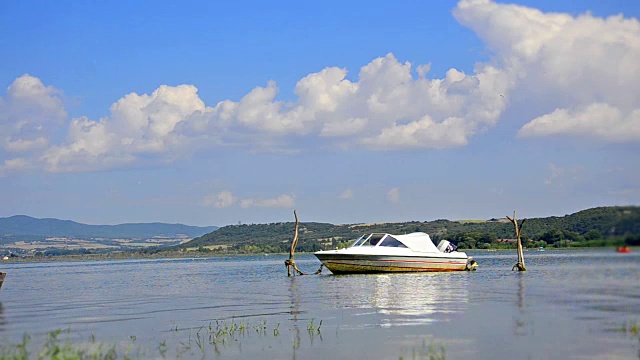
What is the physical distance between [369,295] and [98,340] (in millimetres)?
15735

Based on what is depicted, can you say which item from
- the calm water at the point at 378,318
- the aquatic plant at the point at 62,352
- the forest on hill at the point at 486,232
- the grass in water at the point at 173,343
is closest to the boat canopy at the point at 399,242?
the forest on hill at the point at 486,232

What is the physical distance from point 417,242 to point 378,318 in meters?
28.7

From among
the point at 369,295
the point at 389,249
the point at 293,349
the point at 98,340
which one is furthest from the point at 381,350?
the point at 389,249

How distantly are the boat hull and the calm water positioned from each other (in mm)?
9410

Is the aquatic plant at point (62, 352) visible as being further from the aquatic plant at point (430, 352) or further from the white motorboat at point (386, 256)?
the white motorboat at point (386, 256)

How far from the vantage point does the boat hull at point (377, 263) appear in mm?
52594

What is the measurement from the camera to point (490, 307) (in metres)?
28.4

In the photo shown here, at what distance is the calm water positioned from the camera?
18.7 m

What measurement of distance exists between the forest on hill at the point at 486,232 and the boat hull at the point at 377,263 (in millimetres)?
9486

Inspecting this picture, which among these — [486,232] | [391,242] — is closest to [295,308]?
[391,242]

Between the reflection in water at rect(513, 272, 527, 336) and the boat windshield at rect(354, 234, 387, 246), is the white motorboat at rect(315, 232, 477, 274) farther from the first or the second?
the reflection in water at rect(513, 272, 527, 336)

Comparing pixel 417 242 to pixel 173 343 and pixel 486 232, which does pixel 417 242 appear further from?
pixel 486 232

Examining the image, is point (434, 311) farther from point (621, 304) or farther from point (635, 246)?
point (635, 246)

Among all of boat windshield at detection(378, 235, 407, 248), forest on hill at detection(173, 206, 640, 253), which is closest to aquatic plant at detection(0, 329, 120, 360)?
forest on hill at detection(173, 206, 640, 253)
